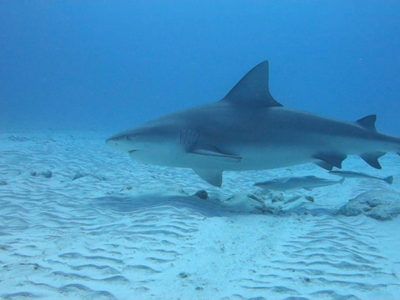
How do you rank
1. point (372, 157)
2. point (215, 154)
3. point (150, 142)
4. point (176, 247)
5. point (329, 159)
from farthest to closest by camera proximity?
point (372, 157) → point (329, 159) → point (150, 142) → point (215, 154) → point (176, 247)

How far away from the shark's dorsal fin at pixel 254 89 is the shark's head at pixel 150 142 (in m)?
1.37

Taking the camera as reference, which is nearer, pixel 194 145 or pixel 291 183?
pixel 194 145

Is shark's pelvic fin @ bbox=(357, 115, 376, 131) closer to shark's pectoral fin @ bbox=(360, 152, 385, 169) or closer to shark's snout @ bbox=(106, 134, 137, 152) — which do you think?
shark's pectoral fin @ bbox=(360, 152, 385, 169)

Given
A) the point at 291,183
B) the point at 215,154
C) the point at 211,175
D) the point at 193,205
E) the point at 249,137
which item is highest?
the point at 249,137

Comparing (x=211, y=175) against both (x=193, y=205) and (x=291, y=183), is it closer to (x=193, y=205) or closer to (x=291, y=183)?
(x=193, y=205)

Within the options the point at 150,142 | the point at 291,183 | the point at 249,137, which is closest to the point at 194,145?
the point at 150,142

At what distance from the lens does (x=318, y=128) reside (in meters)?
6.96

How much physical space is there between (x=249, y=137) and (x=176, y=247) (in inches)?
114

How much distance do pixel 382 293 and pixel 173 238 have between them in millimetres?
2443

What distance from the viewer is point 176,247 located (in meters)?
4.51

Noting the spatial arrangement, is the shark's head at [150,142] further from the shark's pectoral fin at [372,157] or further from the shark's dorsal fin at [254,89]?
the shark's pectoral fin at [372,157]

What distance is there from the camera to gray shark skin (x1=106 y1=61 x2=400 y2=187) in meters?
6.57

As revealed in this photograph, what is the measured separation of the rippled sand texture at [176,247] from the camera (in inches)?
139

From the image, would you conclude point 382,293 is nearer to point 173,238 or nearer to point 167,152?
point 173,238
